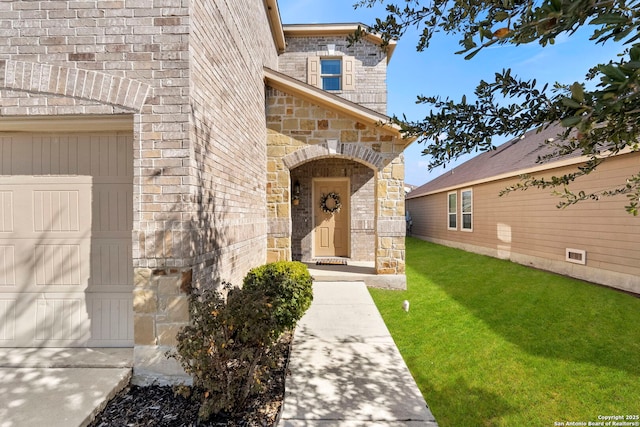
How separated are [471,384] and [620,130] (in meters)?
3.06

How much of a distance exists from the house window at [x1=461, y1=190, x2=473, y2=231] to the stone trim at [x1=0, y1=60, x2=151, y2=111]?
496 inches

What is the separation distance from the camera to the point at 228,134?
13.9 feet

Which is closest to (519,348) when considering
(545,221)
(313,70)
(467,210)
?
(545,221)

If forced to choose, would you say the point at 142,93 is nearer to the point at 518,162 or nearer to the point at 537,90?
the point at 537,90

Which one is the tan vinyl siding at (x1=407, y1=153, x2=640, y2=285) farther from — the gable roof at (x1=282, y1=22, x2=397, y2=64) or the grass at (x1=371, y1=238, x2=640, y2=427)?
the gable roof at (x1=282, y1=22, x2=397, y2=64)

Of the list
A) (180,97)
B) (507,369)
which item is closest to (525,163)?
(507,369)

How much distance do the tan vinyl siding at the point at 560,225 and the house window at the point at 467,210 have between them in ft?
0.92

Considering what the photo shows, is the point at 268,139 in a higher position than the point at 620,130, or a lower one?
higher

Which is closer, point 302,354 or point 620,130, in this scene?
point 620,130

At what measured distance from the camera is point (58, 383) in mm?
2967

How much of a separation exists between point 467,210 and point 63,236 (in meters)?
13.4

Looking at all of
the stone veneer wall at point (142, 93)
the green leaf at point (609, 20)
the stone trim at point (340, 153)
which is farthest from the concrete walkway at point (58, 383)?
the stone trim at point (340, 153)

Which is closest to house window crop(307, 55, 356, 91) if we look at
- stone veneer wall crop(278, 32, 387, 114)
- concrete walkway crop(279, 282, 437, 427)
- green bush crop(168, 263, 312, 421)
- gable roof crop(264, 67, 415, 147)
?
stone veneer wall crop(278, 32, 387, 114)

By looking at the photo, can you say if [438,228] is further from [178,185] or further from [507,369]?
[178,185]
